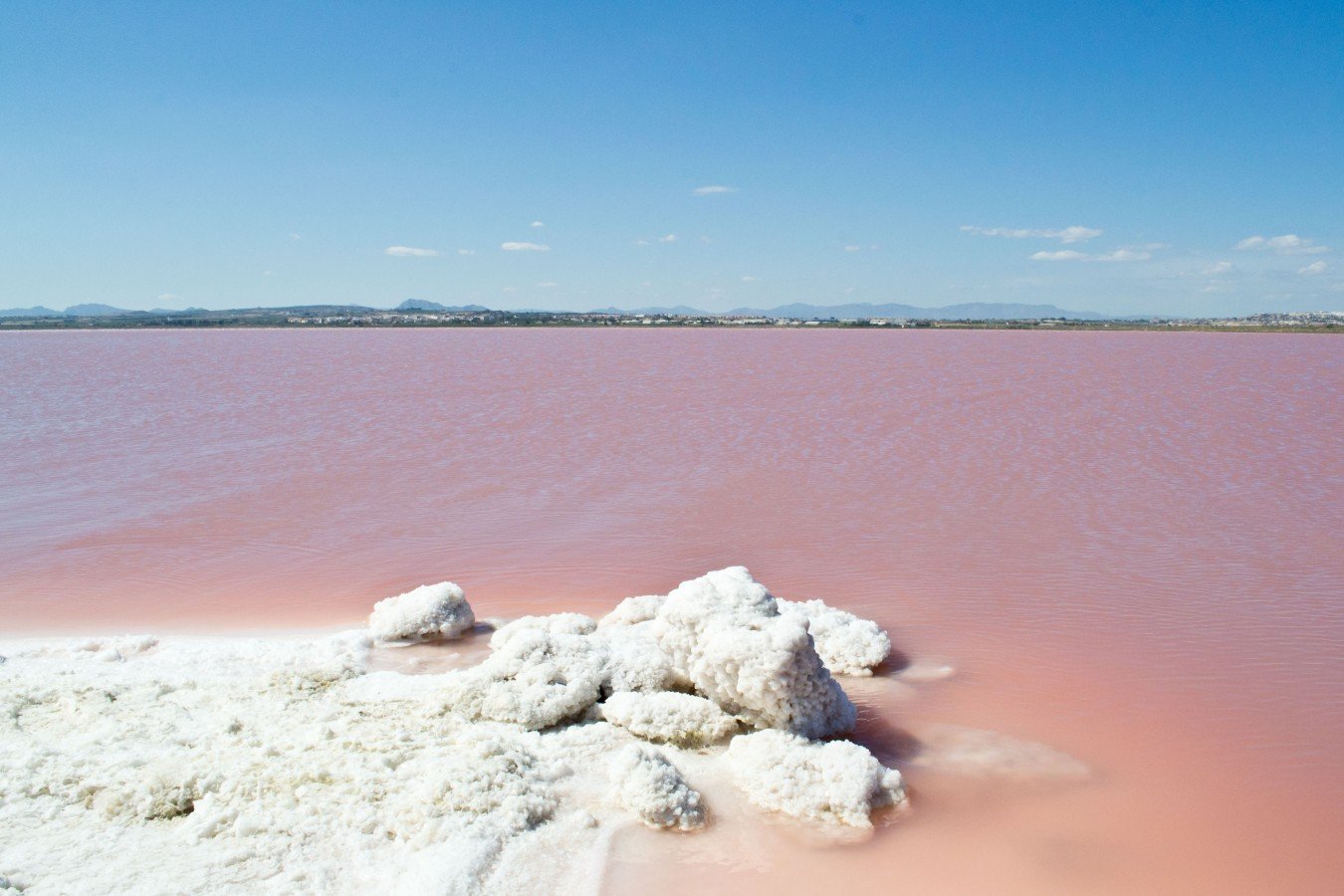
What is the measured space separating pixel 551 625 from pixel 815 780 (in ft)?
6.93

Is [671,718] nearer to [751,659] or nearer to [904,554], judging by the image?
[751,659]

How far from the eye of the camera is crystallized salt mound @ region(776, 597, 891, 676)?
5.11 m

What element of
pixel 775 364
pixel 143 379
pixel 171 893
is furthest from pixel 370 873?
pixel 775 364

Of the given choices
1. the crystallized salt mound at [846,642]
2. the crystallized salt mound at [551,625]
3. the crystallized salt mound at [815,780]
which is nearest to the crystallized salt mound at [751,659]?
the crystallized salt mound at [815,780]

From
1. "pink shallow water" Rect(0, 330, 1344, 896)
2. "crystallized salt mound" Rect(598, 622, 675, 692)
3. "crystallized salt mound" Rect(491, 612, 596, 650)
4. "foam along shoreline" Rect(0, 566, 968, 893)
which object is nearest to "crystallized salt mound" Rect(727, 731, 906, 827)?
"foam along shoreline" Rect(0, 566, 968, 893)

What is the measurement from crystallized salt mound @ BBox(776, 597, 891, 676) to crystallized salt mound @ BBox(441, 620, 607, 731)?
1.16 m

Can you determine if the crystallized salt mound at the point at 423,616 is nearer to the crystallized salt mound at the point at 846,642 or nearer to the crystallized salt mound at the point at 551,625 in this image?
the crystallized salt mound at the point at 551,625

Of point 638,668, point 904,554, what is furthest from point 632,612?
point 904,554

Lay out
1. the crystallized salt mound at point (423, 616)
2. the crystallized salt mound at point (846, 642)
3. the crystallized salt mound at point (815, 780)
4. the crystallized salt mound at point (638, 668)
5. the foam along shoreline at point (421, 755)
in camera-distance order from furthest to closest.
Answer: the crystallized salt mound at point (423, 616)
the crystallized salt mound at point (846, 642)
the crystallized salt mound at point (638, 668)
the crystallized salt mound at point (815, 780)
the foam along shoreline at point (421, 755)

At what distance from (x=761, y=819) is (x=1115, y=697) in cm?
238

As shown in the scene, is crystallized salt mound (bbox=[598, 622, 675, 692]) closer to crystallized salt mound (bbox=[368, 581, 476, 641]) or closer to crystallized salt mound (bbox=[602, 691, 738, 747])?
crystallized salt mound (bbox=[602, 691, 738, 747])

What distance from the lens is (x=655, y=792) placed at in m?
3.62

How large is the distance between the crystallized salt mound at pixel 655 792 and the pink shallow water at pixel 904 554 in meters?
0.09

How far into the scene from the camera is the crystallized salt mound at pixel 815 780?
3.72 metres
